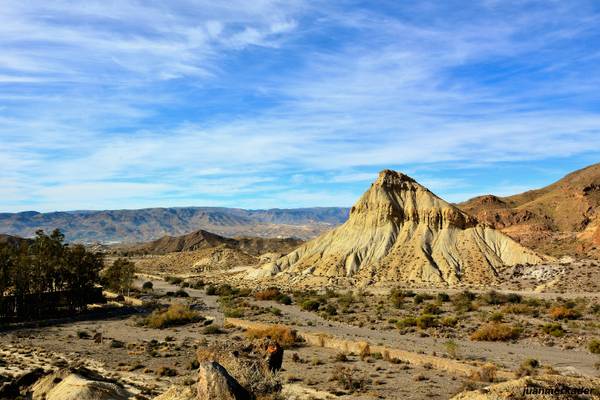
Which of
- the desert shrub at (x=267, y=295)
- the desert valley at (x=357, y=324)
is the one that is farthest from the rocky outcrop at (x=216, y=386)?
the desert shrub at (x=267, y=295)

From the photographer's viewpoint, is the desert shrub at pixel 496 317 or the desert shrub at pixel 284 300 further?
the desert shrub at pixel 284 300

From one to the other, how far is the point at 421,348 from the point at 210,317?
2157cm

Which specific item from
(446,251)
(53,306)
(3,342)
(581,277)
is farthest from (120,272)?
(581,277)

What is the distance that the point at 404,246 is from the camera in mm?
75875

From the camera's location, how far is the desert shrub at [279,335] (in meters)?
32.0

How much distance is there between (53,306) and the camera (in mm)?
49031

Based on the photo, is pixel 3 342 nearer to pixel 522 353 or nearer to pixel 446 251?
pixel 522 353

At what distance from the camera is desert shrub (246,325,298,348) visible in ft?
105

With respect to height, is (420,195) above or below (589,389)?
above

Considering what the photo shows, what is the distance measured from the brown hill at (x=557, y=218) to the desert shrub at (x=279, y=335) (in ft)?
254

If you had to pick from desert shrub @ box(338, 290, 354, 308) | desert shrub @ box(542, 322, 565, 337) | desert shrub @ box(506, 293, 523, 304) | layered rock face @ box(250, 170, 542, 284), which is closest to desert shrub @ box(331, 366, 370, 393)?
desert shrub @ box(542, 322, 565, 337)

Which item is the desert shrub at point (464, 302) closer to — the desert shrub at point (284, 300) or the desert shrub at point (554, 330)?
the desert shrub at point (554, 330)

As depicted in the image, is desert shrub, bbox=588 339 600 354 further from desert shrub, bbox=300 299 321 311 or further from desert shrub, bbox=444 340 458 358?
desert shrub, bbox=300 299 321 311

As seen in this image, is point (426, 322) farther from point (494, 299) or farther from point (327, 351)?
point (494, 299)
